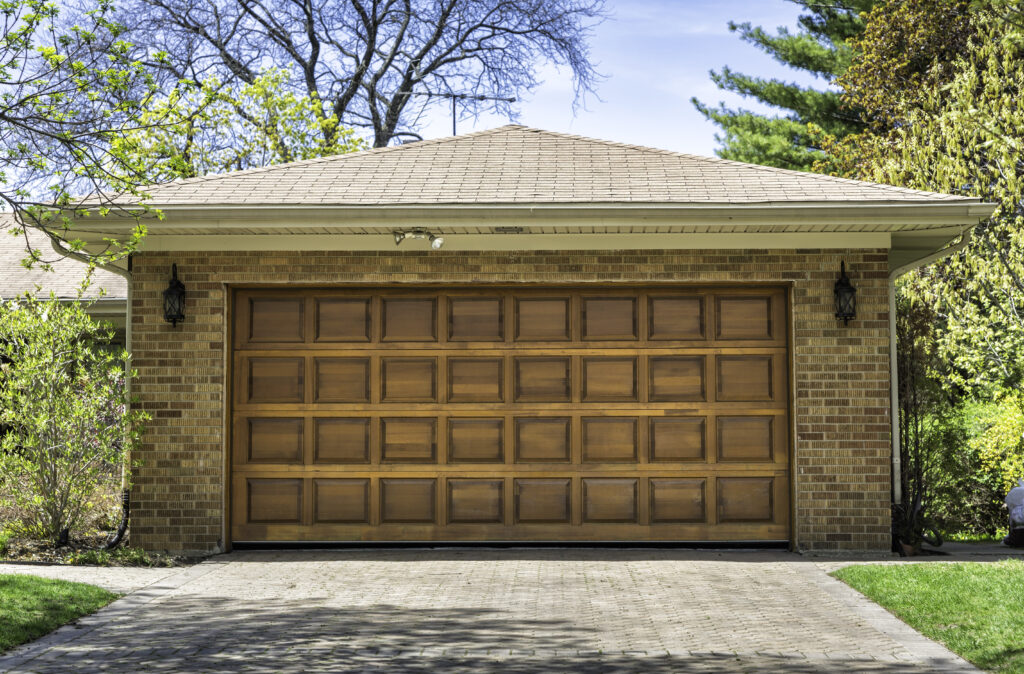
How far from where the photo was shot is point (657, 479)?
36.1 ft

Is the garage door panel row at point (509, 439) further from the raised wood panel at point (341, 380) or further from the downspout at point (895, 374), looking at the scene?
the downspout at point (895, 374)

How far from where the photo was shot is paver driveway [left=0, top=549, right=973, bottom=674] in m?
6.43

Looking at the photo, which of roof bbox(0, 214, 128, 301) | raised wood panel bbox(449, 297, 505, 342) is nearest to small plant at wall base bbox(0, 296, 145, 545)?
raised wood panel bbox(449, 297, 505, 342)

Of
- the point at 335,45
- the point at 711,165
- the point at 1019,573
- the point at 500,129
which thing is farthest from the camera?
the point at 335,45

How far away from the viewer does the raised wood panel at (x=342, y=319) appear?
36.5 feet

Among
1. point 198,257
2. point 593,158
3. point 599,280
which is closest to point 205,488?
point 198,257

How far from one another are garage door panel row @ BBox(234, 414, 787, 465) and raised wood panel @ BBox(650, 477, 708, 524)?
0.21 m

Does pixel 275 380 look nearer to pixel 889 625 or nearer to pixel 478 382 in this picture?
pixel 478 382

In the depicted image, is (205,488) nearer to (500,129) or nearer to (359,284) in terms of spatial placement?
(359,284)

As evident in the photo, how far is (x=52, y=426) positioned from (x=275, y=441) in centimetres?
200

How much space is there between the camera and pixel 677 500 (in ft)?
36.0

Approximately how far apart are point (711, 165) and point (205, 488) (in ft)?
19.3

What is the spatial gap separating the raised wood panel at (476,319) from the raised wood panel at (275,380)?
58.6 inches

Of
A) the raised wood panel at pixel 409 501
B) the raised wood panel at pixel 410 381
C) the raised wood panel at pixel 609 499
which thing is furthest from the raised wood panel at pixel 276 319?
the raised wood panel at pixel 609 499
